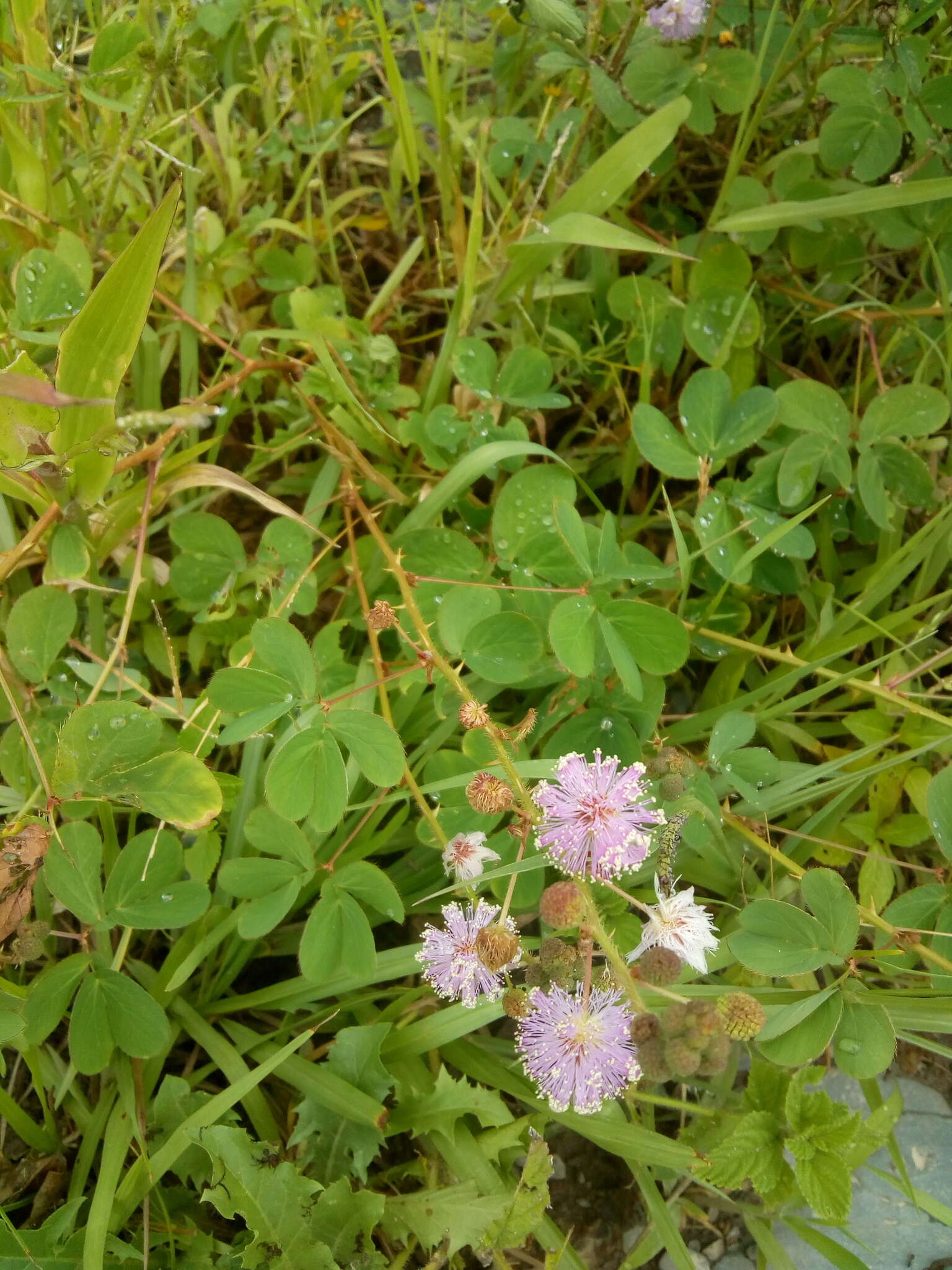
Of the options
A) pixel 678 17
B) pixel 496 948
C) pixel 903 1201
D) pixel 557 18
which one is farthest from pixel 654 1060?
pixel 678 17

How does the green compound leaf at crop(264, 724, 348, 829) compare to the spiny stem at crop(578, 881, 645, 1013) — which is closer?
the spiny stem at crop(578, 881, 645, 1013)

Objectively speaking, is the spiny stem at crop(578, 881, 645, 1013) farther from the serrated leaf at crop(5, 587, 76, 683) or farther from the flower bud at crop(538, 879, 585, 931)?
the serrated leaf at crop(5, 587, 76, 683)

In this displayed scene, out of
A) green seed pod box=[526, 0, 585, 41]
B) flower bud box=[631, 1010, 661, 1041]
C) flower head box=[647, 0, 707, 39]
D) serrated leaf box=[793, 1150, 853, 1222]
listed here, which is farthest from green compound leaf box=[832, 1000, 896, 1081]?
flower head box=[647, 0, 707, 39]

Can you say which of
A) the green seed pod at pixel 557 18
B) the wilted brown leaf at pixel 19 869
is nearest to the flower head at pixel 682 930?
the wilted brown leaf at pixel 19 869

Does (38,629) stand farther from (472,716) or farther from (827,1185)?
(827,1185)

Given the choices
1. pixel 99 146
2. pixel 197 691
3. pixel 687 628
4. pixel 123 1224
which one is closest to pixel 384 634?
pixel 197 691

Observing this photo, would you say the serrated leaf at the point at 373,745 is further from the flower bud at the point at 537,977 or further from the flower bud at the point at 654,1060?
the flower bud at the point at 654,1060
